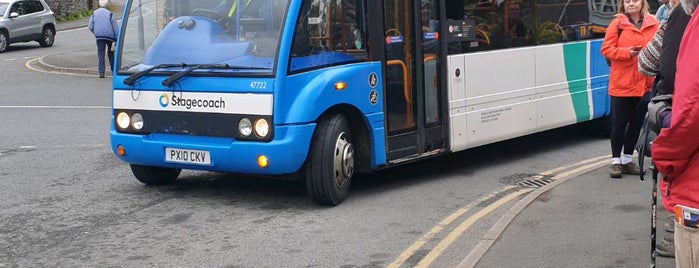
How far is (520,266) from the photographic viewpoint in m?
6.24

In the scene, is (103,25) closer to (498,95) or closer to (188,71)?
(498,95)

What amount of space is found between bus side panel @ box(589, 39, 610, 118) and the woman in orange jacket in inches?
108

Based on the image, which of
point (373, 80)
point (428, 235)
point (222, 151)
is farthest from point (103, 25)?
point (428, 235)

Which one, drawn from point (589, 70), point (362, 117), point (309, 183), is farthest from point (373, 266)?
point (589, 70)

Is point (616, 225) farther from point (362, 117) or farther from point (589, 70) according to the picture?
point (589, 70)

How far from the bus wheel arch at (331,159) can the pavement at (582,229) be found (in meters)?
1.53

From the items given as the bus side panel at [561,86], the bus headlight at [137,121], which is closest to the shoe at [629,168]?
the bus side panel at [561,86]

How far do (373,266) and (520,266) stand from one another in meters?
0.93

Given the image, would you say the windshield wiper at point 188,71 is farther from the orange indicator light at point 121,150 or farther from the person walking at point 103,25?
the person walking at point 103,25

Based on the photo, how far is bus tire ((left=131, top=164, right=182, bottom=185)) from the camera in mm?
9219

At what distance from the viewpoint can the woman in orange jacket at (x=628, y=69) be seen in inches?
353

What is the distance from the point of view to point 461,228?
7.61m

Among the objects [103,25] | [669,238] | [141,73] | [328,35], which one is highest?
[103,25]

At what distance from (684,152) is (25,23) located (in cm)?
3120
